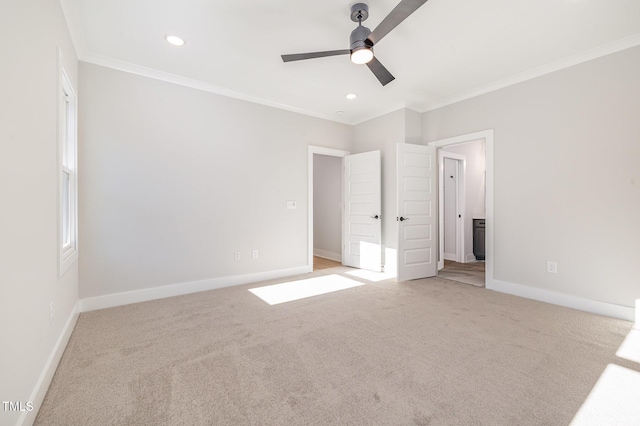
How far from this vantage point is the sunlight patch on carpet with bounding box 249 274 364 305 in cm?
339

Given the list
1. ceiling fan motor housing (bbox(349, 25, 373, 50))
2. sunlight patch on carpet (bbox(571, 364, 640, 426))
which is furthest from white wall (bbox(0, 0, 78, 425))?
sunlight patch on carpet (bbox(571, 364, 640, 426))

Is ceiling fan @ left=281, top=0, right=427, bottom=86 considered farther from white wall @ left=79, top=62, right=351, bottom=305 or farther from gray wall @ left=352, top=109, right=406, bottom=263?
gray wall @ left=352, top=109, right=406, bottom=263

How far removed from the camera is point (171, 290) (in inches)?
136

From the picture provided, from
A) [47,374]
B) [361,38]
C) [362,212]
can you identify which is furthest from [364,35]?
[47,374]

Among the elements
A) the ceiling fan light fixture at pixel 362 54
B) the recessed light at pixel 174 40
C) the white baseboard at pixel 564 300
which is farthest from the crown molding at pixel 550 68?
the recessed light at pixel 174 40

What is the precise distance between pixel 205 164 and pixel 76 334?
2266mm

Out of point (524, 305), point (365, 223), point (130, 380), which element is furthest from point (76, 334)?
point (524, 305)

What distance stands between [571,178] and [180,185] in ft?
15.5

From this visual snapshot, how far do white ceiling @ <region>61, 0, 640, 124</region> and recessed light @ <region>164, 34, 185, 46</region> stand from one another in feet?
0.19

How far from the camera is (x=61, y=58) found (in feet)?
7.11

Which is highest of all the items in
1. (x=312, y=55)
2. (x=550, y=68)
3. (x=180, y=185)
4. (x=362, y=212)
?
(x=550, y=68)

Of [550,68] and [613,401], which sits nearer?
[613,401]

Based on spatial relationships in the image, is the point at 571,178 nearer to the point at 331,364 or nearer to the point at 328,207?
the point at 331,364

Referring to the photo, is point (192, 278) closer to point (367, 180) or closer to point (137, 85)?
point (137, 85)
